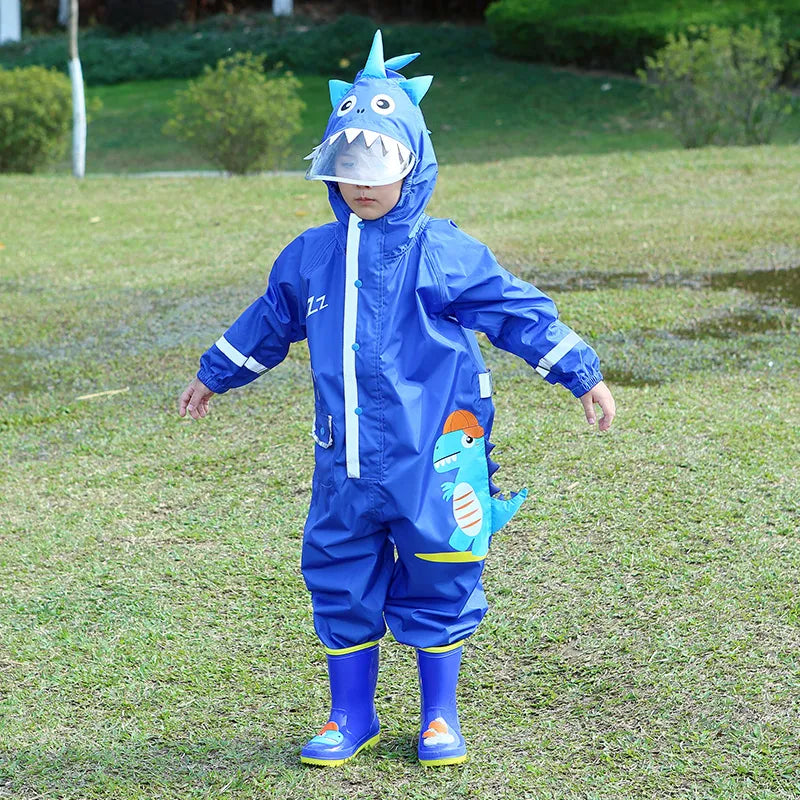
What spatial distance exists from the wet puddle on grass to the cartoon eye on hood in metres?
2.68

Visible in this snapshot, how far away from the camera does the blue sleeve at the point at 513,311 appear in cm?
242

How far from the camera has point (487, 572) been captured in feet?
11.2

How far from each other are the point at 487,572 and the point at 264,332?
46.2 inches

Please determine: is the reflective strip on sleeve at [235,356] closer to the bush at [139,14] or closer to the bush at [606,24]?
the bush at [606,24]

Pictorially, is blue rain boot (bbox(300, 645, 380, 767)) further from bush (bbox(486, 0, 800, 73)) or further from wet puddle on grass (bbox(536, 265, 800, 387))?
bush (bbox(486, 0, 800, 73))

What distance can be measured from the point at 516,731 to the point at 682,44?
9.78 metres

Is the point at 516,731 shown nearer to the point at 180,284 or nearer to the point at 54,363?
the point at 54,363

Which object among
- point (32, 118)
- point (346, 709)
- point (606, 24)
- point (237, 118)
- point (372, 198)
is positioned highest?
point (606, 24)

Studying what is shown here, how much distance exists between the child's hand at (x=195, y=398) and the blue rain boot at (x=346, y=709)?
650 millimetres

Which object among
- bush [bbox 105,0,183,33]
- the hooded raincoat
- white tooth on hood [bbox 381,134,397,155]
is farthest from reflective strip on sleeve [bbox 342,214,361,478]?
bush [bbox 105,0,183,33]

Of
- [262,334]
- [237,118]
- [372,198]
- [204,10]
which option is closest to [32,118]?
[237,118]

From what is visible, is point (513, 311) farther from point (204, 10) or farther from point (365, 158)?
point (204, 10)

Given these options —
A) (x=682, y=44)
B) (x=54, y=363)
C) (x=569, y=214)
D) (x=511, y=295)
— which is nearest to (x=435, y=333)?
(x=511, y=295)

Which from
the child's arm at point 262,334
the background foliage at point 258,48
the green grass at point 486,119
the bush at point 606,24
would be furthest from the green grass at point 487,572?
the background foliage at point 258,48
